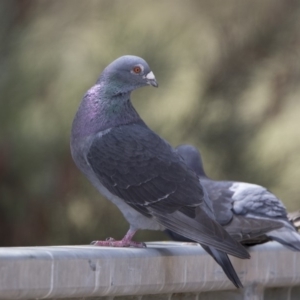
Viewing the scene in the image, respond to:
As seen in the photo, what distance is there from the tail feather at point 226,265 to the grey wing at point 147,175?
0.87 ft

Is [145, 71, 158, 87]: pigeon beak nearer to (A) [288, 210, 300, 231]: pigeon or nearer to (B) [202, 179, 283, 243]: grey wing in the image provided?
(B) [202, 179, 283, 243]: grey wing

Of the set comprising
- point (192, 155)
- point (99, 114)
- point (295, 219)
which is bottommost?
point (295, 219)

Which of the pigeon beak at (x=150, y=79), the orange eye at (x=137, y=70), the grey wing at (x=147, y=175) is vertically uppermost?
the orange eye at (x=137, y=70)

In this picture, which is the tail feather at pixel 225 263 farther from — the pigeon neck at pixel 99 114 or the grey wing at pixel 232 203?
the grey wing at pixel 232 203

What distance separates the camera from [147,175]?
10.5 feet

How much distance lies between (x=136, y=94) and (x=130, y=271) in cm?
260

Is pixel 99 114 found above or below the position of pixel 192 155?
above

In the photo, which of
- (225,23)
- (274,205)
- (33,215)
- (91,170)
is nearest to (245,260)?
(91,170)

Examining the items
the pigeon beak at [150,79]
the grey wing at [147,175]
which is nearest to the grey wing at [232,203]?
the grey wing at [147,175]

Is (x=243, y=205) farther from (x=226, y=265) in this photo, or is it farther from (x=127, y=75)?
(x=226, y=265)

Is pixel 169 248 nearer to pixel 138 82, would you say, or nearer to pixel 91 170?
pixel 91 170

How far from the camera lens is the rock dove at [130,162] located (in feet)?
10.1

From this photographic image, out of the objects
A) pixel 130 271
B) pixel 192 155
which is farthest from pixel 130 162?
pixel 192 155

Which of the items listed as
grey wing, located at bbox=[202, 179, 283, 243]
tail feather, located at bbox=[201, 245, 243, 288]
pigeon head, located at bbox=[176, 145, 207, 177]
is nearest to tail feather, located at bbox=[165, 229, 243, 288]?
tail feather, located at bbox=[201, 245, 243, 288]
